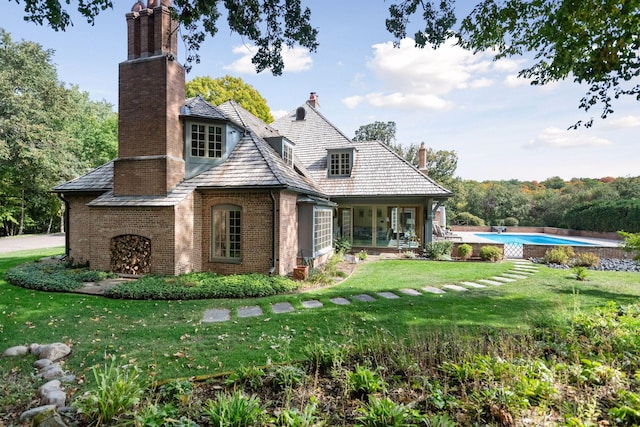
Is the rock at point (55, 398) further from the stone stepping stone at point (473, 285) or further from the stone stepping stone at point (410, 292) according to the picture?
the stone stepping stone at point (473, 285)

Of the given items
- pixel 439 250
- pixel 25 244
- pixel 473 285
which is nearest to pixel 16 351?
pixel 473 285

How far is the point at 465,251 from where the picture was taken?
1541cm

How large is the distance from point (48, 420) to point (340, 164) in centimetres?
1605

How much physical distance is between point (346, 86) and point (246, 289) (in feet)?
24.6

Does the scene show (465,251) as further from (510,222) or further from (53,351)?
(510,222)

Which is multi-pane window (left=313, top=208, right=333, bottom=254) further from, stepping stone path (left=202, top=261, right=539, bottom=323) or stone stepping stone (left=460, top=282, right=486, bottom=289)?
stone stepping stone (left=460, top=282, right=486, bottom=289)

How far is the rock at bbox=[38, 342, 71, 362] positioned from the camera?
188 inches

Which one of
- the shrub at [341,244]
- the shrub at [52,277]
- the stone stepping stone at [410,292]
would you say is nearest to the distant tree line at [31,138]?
the shrub at [52,277]

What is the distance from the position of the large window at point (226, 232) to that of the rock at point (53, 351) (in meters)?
5.93

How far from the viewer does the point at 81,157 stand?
30.8 m

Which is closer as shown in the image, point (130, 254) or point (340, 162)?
point (130, 254)

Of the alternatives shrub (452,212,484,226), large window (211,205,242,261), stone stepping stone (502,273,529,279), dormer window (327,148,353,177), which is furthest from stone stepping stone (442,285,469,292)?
shrub (452,212,484,226)

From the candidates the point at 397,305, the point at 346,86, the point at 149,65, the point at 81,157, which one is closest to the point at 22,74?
the point at 81,157

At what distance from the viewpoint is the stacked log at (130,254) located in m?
10.3
